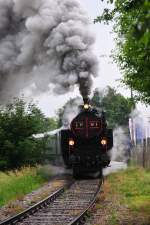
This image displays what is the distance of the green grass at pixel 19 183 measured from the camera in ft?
52.0

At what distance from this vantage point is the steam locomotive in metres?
21.5

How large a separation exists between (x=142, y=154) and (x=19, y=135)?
957cm

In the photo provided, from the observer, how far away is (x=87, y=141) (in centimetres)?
2200

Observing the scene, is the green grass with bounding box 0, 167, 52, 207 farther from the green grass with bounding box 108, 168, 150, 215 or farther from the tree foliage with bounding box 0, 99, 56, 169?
the green grass with bounding box 108, 168, 150, 215

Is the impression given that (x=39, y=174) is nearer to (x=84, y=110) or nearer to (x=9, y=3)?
(x=84, y=110)

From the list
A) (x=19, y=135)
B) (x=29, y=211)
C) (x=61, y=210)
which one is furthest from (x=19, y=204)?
(x=19, y=135)

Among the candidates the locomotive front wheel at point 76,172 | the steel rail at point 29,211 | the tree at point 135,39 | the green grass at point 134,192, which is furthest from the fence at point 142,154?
the tree at point 135,39

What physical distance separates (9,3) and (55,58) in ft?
11.4

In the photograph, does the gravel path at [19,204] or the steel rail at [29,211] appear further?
the gravel path at [19,204]

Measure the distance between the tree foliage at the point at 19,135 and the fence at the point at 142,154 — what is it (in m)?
6.35

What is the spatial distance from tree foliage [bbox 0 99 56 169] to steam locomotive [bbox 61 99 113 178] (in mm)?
2736

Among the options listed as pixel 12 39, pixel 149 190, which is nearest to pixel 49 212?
pixel 149 190

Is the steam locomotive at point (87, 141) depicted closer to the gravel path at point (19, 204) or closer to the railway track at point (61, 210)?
the railway track at point (61, 210)

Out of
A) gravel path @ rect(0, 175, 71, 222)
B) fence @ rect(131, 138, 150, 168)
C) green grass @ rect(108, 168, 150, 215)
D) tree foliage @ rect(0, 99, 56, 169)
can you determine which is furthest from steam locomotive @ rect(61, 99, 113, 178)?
fence @ rect(131, 138, 150, 168)
